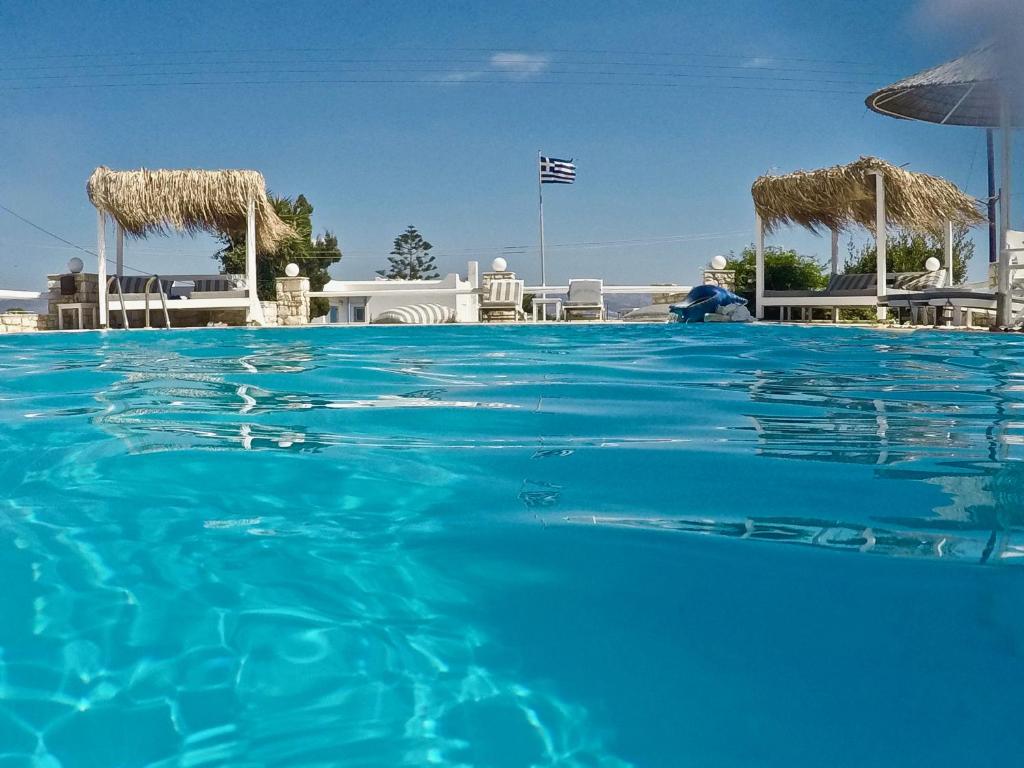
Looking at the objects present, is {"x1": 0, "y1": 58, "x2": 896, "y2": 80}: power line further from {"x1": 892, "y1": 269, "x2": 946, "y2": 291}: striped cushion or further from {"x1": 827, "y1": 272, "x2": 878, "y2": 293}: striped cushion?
{"x1": 892, "y1": 269, "x2": 946, "y2": 291}: striped cushion

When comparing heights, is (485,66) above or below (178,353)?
above

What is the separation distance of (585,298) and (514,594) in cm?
1461

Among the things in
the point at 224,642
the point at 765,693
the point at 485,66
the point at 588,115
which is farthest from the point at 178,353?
the point at 588,115

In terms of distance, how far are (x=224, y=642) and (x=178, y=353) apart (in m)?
6.91

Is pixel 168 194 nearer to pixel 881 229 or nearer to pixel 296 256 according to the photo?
pixel 881 229

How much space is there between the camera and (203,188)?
13930 millimetres

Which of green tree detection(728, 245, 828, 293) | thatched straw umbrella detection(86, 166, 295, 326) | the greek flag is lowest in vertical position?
green tree detection(728, 245, 828, 293)

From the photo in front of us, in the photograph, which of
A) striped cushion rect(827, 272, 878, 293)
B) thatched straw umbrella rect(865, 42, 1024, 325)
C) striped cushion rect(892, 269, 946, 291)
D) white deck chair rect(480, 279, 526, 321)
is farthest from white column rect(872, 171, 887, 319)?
thatched straw umbrella rect(865, 42, 1024, 325)

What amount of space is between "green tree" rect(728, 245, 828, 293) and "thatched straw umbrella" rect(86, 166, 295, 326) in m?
9.24

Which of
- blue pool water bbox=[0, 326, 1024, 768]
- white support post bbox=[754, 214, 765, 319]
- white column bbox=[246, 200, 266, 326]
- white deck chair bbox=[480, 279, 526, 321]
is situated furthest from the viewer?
white deck chair bbox=[480, 279, 526, 321]

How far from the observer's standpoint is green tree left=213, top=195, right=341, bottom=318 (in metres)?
24.7

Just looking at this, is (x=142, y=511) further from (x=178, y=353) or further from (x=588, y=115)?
(x=588, y=115)

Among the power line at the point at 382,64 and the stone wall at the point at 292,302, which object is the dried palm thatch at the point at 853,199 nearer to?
the stone wall at the point at 292,302

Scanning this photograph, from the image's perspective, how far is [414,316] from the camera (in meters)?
14.9
